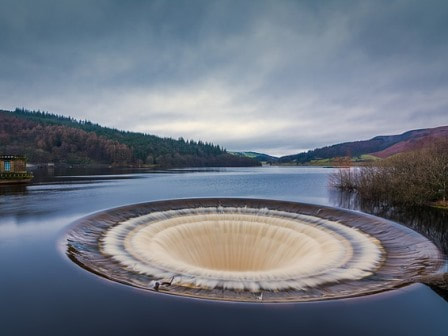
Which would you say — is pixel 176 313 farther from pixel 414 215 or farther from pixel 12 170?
pixel 12 170

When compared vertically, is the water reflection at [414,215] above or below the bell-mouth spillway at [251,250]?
below

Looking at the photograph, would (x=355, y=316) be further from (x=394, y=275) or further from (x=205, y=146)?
(x=205, y=146)

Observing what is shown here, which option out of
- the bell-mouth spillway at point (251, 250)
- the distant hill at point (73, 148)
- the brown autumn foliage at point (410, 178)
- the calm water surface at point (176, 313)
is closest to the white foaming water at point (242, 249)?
the bell-mouth spillway at point (251, 250)

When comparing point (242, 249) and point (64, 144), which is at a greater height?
point (64, 144)

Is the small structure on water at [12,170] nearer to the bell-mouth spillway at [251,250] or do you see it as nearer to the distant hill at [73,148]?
the bell-mouth spillway at [251,250]

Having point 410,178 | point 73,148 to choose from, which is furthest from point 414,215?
point 73,148

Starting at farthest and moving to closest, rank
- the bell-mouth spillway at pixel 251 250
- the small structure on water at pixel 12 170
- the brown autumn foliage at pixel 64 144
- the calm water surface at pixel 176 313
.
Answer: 1. the brown autumn foliage at pixel 64 144
2. the small structure on water at pixel 12 170
3. the bell-mouth spillway at pixel 251 250
4. the calm water surface at pixel 176 313
